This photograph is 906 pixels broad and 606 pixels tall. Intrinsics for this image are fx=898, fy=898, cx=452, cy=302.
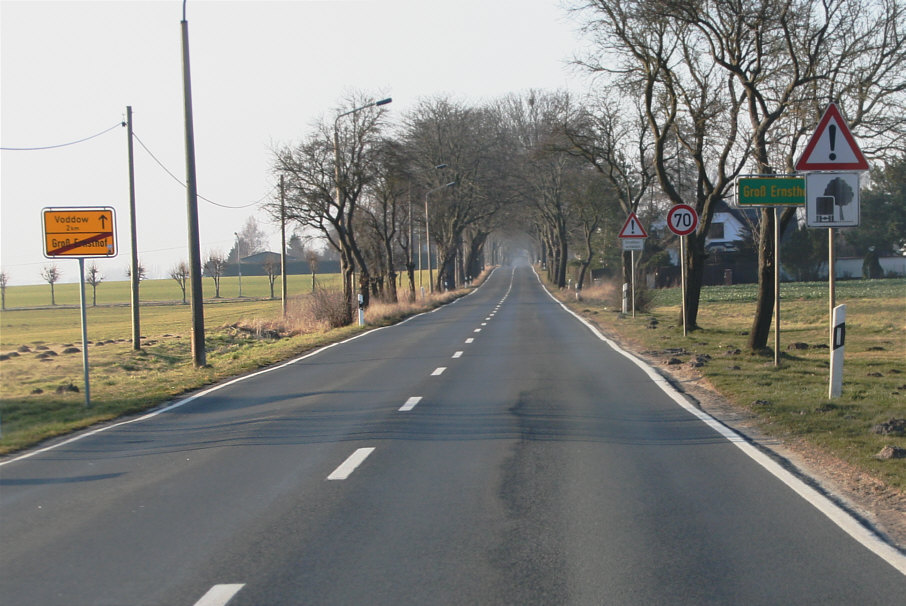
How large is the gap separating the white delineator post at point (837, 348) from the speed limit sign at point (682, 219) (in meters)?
10.5

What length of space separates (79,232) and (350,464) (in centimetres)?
745

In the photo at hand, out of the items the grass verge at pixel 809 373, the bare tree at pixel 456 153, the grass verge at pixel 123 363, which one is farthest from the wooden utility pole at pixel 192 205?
the bare tree at pixel 456 153

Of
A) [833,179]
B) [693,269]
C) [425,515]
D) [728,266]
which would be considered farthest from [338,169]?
[728,266]

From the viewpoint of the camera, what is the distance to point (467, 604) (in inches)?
186

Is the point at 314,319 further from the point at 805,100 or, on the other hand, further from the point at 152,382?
the point at 805,100

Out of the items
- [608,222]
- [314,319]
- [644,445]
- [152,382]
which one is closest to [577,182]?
[608,222]

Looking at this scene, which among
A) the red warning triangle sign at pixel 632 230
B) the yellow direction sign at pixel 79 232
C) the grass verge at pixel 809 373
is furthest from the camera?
the red warning triangle sign at pixel 632 230

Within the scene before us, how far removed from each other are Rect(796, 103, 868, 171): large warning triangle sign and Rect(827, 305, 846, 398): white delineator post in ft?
5.78

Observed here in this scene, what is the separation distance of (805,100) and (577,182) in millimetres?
37936

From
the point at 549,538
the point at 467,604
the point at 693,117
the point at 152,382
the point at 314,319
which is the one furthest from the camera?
the point at 314,319

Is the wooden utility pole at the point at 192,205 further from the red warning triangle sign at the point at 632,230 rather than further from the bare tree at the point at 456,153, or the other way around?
the bare tree at the point at 456,153

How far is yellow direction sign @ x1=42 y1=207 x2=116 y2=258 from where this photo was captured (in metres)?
13.3

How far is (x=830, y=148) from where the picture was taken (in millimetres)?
10969

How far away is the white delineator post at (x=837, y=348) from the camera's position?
11.2 m
